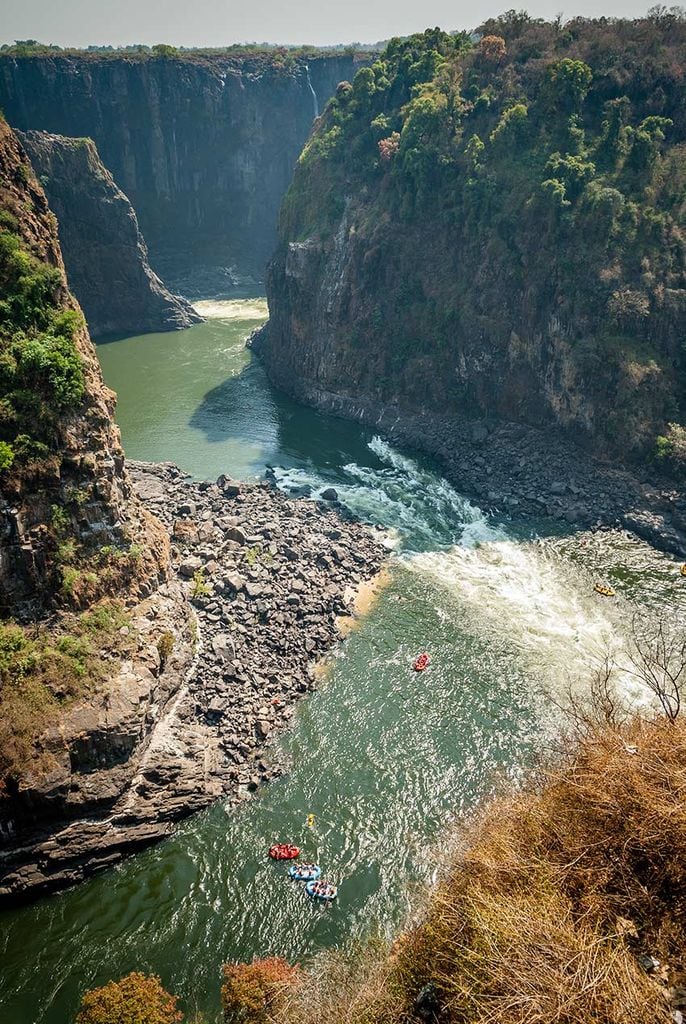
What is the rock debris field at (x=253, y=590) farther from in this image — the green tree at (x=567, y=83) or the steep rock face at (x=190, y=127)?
the steep rock face at (x=190, y=127)

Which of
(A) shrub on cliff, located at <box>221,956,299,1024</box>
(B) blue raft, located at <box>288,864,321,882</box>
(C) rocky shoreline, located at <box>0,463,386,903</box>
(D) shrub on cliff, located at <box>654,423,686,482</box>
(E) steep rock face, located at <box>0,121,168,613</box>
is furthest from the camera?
(D) shrub on cliff, located at <box>654,423,686,482</box>

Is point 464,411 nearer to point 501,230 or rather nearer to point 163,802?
point 501,230

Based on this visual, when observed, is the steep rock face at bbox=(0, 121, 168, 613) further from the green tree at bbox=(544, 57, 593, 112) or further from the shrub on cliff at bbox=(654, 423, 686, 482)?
the green tree at bbox=(544, 57, 593, 112)

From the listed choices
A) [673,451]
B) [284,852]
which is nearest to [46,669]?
[284,852]

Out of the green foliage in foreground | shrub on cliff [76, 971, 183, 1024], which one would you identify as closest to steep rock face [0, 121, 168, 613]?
the green foliage in foreground

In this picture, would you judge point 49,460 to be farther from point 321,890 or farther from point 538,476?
point 538,476

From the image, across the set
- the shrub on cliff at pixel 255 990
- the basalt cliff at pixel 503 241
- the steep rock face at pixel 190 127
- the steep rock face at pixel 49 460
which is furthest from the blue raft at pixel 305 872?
the steep rock face at pixel 190 127

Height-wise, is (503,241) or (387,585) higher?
(503,241)
